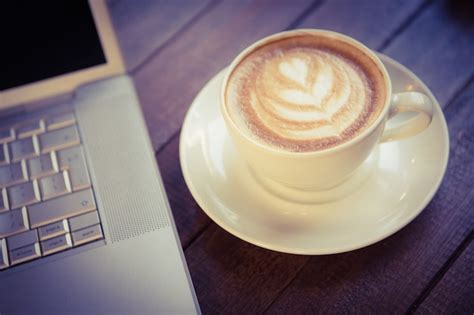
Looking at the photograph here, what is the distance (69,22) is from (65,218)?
0.27 metres

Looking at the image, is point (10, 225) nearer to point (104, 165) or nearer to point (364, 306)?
point (104, 165)

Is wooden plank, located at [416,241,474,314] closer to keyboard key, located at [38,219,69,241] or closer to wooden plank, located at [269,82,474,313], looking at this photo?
wooden plank, located at [269,82,474,313]

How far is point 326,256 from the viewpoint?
0.60 meters

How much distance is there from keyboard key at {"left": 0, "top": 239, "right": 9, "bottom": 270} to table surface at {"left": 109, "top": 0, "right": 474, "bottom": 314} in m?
0.21

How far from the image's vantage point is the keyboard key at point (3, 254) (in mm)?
591

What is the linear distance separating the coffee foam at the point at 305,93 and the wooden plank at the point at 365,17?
198 mm

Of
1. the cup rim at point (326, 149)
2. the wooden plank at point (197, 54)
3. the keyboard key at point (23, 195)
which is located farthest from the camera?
the wooden plank at point (197, 54)

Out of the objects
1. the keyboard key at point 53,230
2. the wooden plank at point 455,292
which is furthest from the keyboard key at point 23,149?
the wooden plank at point 455,292

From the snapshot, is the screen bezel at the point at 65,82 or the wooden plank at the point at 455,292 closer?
the wooden plank at the point at 455,292

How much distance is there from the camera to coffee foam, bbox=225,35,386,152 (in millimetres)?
576

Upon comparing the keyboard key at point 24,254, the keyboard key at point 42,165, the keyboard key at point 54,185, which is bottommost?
the keyboard key at point 24,254

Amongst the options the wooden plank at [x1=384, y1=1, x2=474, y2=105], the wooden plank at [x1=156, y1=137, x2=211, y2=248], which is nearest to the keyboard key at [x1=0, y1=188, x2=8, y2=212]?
the wooden plank at [x1=156, y1=137, x2=211, y2=248]

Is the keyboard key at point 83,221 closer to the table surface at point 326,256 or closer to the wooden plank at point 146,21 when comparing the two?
the table surface at point 326,256

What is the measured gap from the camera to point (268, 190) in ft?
2.10
